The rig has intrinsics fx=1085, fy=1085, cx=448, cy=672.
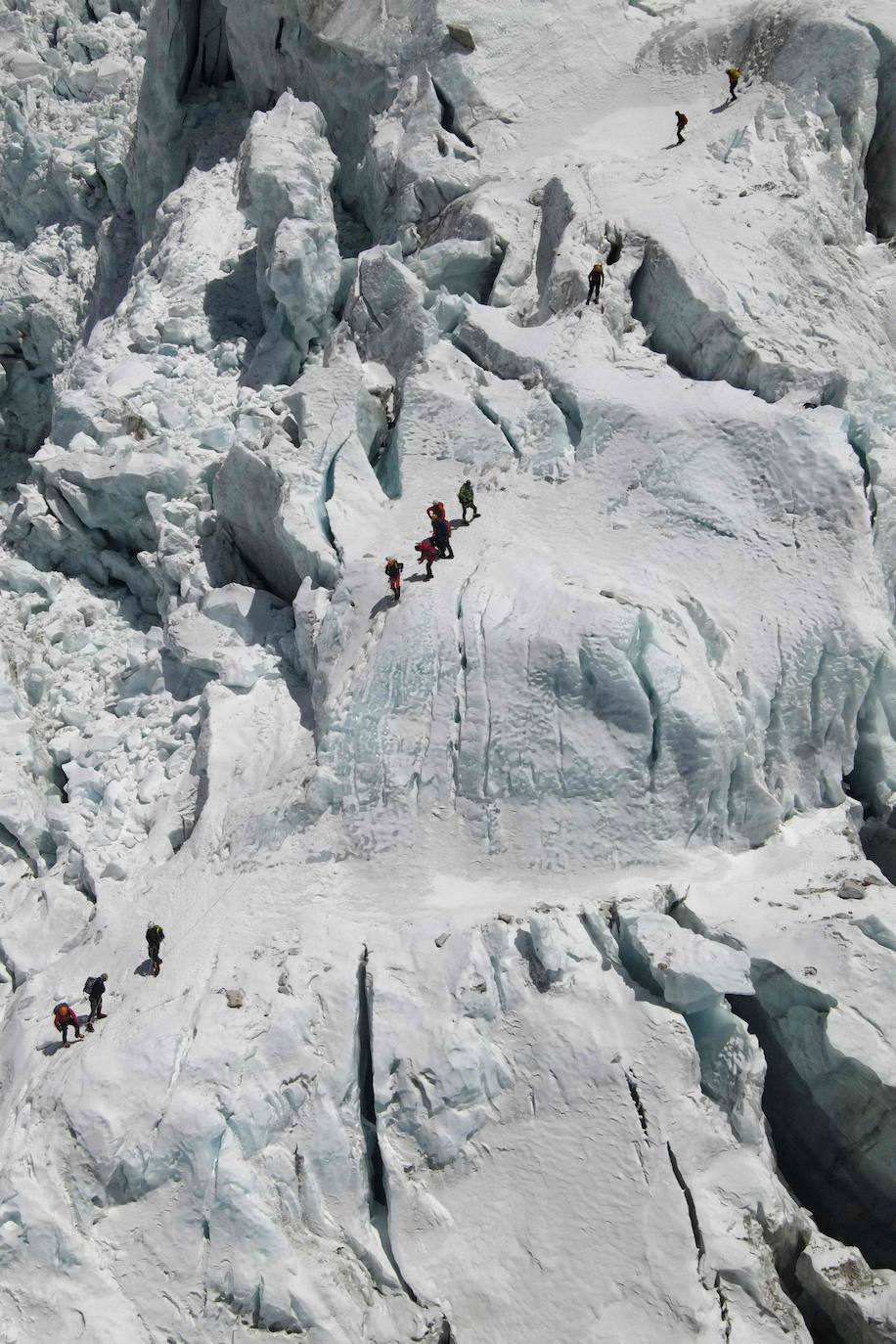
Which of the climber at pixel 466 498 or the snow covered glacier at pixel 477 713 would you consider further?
the climber at pixel 466 498

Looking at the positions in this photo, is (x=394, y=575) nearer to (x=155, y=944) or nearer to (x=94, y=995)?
(x=155, y=944)

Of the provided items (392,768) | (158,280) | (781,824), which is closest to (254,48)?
(158,280)

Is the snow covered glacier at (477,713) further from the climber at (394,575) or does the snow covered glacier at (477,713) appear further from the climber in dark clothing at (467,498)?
the climber at (394,575)

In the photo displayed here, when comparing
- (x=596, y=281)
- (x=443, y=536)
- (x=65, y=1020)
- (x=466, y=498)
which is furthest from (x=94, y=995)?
(x=596, y=281)

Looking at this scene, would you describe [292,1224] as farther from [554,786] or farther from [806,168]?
[806,168]

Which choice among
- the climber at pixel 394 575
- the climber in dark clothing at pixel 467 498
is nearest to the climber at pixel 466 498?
the climber in dark clothing at pixel 467 498
